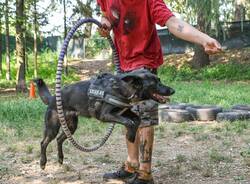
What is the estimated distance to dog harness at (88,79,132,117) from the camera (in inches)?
151

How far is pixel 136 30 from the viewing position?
4.32m

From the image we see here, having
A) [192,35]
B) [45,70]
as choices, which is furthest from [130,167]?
[45,70]

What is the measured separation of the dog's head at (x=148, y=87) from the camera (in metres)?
3.78

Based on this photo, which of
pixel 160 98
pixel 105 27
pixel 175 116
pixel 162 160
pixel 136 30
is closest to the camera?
pixel 160 98

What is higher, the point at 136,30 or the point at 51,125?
the point at 136,30

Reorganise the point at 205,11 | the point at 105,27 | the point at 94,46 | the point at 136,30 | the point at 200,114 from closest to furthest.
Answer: the point at 136,30
the point at 105,27
the point at 200,114
the point at 205,11
the point at 94,46

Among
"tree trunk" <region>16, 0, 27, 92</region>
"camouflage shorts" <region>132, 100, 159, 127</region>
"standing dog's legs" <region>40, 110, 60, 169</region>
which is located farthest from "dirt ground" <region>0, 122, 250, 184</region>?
"tree trunk" <region>16, 0, 27, 92</region>

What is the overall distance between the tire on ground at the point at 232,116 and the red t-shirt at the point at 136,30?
403 cm

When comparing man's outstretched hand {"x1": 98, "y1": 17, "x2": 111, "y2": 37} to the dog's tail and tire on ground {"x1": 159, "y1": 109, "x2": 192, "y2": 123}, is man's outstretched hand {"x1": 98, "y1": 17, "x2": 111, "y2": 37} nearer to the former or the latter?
the dog's tail

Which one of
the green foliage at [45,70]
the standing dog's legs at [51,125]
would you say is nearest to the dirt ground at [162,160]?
the standing dog's legs at [51,125]

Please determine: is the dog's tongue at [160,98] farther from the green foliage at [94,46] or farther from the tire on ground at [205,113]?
the green foliage at [94,46]

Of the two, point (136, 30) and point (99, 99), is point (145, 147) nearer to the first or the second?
point (99, 99)

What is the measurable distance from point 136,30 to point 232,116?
175 inches

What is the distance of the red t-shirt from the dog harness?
1.87ft
